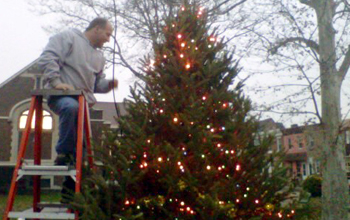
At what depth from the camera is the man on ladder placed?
4250 mm

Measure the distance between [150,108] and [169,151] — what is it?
1.53ft

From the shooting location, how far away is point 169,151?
11.8ft

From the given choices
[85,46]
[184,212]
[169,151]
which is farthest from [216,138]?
[85,46]

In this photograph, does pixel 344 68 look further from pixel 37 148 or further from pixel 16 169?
pixel 16 169

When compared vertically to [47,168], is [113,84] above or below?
above

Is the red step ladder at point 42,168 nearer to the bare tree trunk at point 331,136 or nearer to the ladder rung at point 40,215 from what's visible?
the ladder rung at point 40,215

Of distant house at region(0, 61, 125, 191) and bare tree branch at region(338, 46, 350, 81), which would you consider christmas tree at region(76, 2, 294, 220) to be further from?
distant house at region(0, 61, 125, 191)

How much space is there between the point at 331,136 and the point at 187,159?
36.6ft

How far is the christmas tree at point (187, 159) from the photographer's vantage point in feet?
11.6

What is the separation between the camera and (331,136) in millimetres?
13852

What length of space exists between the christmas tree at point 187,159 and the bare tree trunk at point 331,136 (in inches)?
411

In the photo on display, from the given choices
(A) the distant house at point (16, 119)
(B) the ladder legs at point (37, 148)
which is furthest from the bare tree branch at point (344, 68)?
(A) the distant house at point (16, 119)

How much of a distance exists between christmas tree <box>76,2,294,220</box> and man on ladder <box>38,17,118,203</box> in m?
0.62

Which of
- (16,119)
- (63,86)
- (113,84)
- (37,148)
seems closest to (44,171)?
(63,86)
